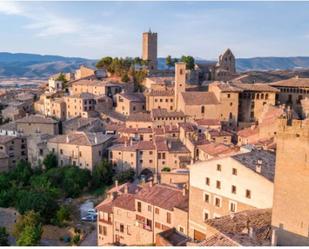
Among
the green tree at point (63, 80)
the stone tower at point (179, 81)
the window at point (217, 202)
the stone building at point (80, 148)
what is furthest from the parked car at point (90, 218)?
the green tree at point (63, 80)

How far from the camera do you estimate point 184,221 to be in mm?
19750

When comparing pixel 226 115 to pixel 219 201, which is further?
pixel 226 115

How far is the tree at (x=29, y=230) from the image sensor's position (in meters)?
24.7

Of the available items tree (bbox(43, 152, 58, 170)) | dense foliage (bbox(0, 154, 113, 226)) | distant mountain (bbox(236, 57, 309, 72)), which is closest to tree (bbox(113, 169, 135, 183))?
dense foliage (bbox(0, 154, 113, 226))

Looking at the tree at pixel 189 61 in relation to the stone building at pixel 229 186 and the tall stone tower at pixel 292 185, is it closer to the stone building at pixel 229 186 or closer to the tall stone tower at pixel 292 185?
the stone building at pixel 229 186

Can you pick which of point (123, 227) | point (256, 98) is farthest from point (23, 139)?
point (256, 98)

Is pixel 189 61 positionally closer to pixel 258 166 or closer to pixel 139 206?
pixel 139 206

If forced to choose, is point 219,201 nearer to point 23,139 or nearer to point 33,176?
point 33,176

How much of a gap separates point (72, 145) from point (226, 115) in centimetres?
1430

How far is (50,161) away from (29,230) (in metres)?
11.2

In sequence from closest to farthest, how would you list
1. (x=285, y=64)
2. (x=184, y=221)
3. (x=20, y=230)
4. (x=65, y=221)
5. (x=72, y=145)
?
(x=184, y=221)
(x=20, y=230)
(x=65, y=221)
(x=72, y=145)
(x=285, y=64)

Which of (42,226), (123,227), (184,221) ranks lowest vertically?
(42,226)

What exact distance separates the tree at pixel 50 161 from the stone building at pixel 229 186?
19609mm

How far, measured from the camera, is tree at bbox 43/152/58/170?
36.1 metres
